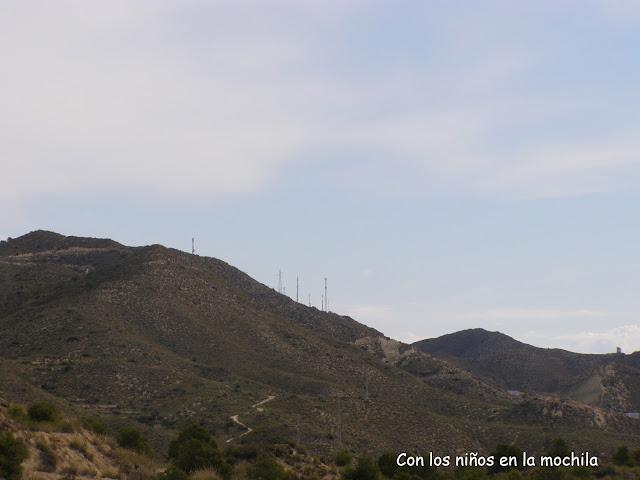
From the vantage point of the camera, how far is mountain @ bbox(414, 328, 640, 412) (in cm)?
13375

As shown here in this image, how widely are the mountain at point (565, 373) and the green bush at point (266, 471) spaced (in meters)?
89.6

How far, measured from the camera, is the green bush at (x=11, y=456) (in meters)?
35.9

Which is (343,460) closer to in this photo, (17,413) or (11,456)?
(17,413)

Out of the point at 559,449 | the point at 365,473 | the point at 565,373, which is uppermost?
the point at 565,373

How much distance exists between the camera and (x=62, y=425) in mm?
44094

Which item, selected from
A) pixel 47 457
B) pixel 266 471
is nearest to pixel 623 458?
pixel 266 471

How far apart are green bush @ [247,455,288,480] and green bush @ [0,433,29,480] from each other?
11633 mm

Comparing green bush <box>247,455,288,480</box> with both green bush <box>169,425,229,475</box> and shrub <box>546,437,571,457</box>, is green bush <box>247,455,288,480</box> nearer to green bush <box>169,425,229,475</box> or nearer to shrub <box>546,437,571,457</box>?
green bush <box>169,425,229,475</box>

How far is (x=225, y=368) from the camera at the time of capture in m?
99.8

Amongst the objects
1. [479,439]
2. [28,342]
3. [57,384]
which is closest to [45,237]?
[28,342]

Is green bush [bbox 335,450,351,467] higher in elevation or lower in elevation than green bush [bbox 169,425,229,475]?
lower

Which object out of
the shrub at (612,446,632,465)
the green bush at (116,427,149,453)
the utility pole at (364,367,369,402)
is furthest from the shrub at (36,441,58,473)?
the utility pole at (364,367,369,402)

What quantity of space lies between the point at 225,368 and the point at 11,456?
63270mm

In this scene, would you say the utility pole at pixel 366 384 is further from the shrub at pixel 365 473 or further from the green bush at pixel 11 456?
the green bush at pixel 11 456
